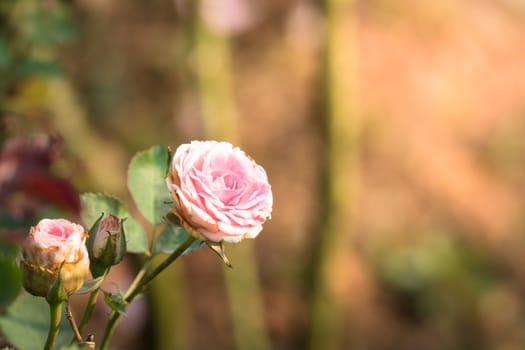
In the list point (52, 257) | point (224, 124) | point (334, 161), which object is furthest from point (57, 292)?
point (224, 124)

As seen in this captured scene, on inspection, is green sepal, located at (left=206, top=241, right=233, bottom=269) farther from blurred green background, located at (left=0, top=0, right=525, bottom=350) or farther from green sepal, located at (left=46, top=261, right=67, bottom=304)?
blurred green background, located at (left=0, top=0, right=525, bottom=350)

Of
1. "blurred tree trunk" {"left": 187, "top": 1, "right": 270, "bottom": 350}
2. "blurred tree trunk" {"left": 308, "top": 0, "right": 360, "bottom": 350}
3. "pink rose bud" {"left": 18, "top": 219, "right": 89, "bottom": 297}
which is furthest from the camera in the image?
"blurred tree trunk" {"left": 187, "top": 1, "right": 270, "bottom": 350}

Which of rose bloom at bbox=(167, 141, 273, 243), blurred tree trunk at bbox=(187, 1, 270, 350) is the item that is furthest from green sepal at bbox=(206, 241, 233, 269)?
blurred tree trunk at bbox=(187, 1, 270, 350)

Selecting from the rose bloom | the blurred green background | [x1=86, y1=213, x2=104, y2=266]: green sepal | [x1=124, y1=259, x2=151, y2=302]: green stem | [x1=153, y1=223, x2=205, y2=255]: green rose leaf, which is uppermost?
the rose bloom

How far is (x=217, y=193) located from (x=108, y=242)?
0.06 metres

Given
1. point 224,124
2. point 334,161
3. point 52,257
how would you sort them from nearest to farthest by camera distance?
point 52,257 < point 334,161 < point 224,124

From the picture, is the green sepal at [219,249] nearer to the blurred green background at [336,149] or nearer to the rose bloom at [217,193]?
the rose bloom at [217,193]

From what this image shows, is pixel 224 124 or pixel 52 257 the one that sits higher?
pixel 52 257

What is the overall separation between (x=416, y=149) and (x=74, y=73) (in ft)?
3.58

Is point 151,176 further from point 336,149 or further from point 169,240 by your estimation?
point 336,149

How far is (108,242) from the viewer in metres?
0.42

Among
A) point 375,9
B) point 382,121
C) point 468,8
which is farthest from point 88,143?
point 468,8

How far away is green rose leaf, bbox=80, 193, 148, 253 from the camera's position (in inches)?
18.4

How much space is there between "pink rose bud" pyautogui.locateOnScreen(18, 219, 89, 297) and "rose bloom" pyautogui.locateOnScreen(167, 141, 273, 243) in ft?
0.17
